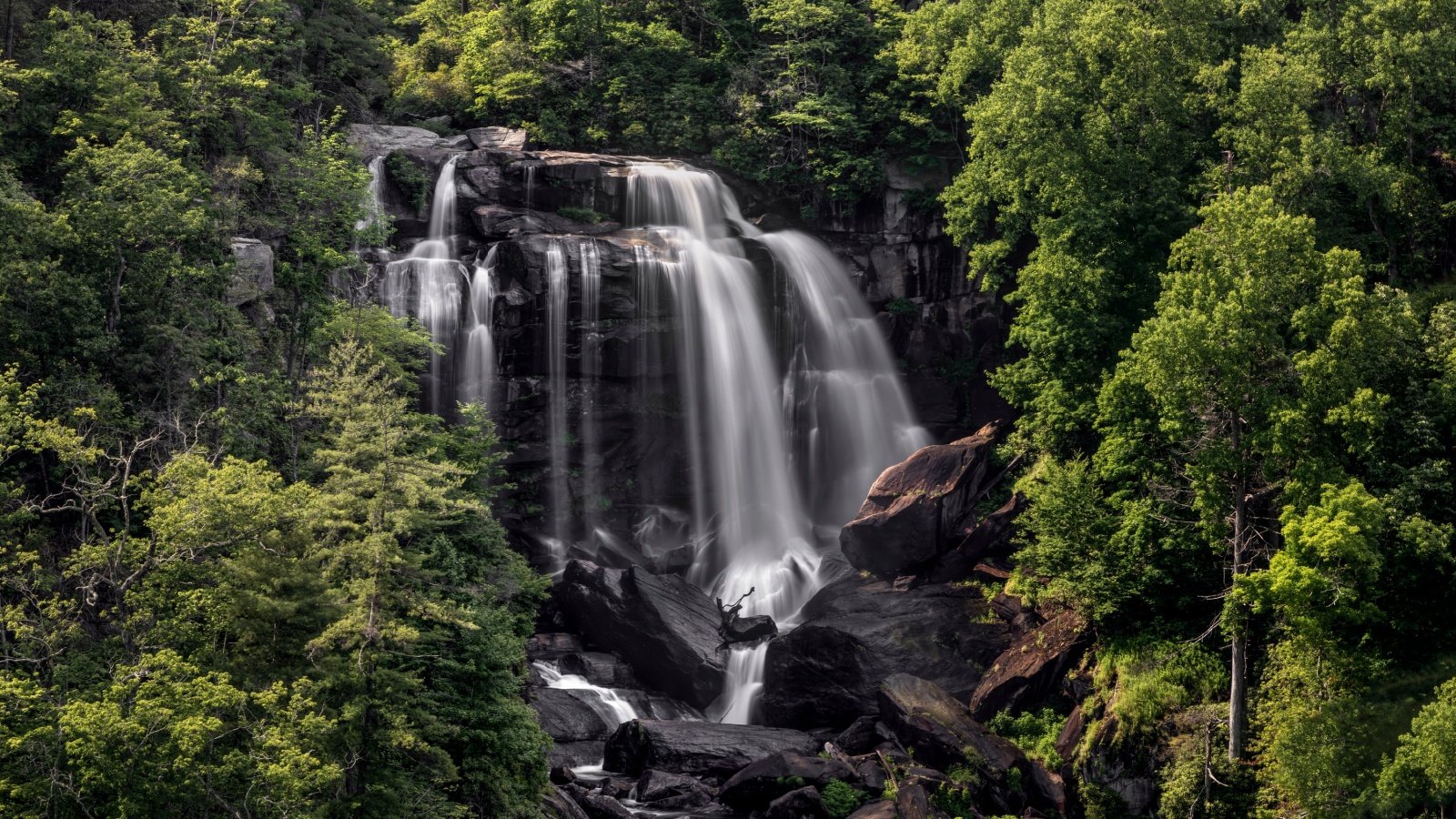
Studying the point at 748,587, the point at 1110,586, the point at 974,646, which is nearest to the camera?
the point at 1110,586

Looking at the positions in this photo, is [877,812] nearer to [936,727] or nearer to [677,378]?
[936,727]

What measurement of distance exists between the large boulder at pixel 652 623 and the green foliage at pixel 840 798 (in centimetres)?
789

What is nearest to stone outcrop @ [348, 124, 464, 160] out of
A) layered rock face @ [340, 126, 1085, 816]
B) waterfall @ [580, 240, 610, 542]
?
layered rock face @ [340, 126, 1085, 816]

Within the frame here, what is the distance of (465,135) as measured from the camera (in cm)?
5559

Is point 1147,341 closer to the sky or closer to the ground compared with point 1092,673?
closer to the sky

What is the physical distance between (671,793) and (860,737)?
5.71 m

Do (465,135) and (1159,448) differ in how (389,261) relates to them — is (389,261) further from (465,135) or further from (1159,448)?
(1159,448)

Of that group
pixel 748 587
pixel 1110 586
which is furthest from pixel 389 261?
pixel 1110 586

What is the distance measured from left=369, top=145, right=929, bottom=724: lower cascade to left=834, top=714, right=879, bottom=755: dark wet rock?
8.70 m

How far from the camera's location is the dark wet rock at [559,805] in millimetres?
30625

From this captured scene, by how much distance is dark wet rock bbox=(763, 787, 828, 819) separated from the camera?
3244 centimetres

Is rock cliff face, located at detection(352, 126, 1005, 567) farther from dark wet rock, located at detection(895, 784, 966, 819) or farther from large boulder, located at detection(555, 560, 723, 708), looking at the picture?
dark wet rock, located at detection(895, 784, 966, 819)

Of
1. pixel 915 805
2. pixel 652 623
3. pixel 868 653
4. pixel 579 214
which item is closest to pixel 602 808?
pixel 915 805

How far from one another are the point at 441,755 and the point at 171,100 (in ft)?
81.4
